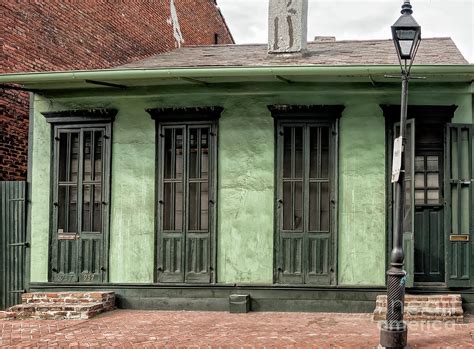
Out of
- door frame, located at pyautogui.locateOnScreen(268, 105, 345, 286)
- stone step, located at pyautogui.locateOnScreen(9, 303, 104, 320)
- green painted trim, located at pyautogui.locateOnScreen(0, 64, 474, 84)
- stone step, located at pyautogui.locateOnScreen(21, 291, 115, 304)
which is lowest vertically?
stone step, located at pyautogui.locateOnScreen(9, 303, 104, 320)

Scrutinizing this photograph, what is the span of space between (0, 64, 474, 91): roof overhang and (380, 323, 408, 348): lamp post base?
396 cm

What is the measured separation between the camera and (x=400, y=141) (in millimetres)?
7480

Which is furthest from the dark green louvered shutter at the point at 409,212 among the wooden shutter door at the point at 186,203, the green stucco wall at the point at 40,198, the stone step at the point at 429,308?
the green stucco wall at the point at 40,198

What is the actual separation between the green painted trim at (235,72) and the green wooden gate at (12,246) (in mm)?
2206

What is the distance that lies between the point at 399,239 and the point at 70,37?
10.0 metres

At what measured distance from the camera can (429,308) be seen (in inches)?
352

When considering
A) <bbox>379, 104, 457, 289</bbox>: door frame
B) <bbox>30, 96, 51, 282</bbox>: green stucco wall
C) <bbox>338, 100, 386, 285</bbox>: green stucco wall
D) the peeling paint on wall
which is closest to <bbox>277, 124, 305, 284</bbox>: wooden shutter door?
<bbox>338, 100, 386, 285</bbox>: green stucco wall

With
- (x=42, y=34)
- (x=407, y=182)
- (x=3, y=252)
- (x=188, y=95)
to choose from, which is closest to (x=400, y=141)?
(x=407, y=182)

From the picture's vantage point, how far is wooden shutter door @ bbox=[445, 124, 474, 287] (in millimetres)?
9469

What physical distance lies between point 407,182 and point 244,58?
4411mm

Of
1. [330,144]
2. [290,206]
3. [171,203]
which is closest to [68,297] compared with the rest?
[171,203]

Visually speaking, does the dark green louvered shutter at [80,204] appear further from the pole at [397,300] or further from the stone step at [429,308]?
the pole at [397,300]

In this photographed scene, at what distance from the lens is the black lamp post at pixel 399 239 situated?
23.5ft

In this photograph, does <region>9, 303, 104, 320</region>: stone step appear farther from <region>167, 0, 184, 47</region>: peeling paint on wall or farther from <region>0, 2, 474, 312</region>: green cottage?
<region>167, 0, 184, 47</region>: peeling paint on wall
